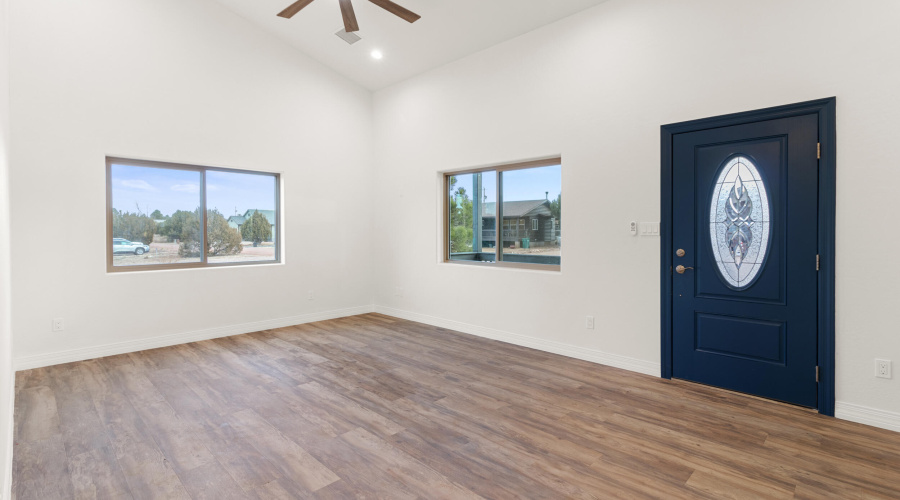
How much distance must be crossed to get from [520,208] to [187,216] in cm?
393

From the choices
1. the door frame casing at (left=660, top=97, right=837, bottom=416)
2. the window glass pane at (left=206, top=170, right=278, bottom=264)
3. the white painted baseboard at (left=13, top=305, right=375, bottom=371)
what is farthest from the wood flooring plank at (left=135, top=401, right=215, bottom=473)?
the door frame casing at (left=660, top=97, right=837, bottom=416)

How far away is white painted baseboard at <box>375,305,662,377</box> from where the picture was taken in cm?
393

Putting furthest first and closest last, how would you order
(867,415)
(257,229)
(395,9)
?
(257,229), (395,9), (867,415)

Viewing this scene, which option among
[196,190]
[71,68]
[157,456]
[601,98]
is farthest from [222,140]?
[601,98]

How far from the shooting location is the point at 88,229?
4355 mm

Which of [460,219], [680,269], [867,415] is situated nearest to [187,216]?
[460,219]

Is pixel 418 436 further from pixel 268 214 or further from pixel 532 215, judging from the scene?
pixel 268 214

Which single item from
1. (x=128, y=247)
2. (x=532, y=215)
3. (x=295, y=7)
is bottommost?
(x=128, y=247)

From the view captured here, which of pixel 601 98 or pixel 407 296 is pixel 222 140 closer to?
pixel 407 296

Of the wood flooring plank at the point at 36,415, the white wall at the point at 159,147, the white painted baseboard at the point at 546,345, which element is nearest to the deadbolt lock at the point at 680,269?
the white painted baseboard at the point at 546,345

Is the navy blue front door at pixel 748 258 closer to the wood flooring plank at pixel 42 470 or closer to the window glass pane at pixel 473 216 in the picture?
the window glass pane at pixel 473 216

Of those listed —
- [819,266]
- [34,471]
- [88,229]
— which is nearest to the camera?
[34,471]

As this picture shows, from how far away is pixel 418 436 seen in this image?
9.01 ft

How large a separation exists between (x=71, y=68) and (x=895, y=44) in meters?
6.62
